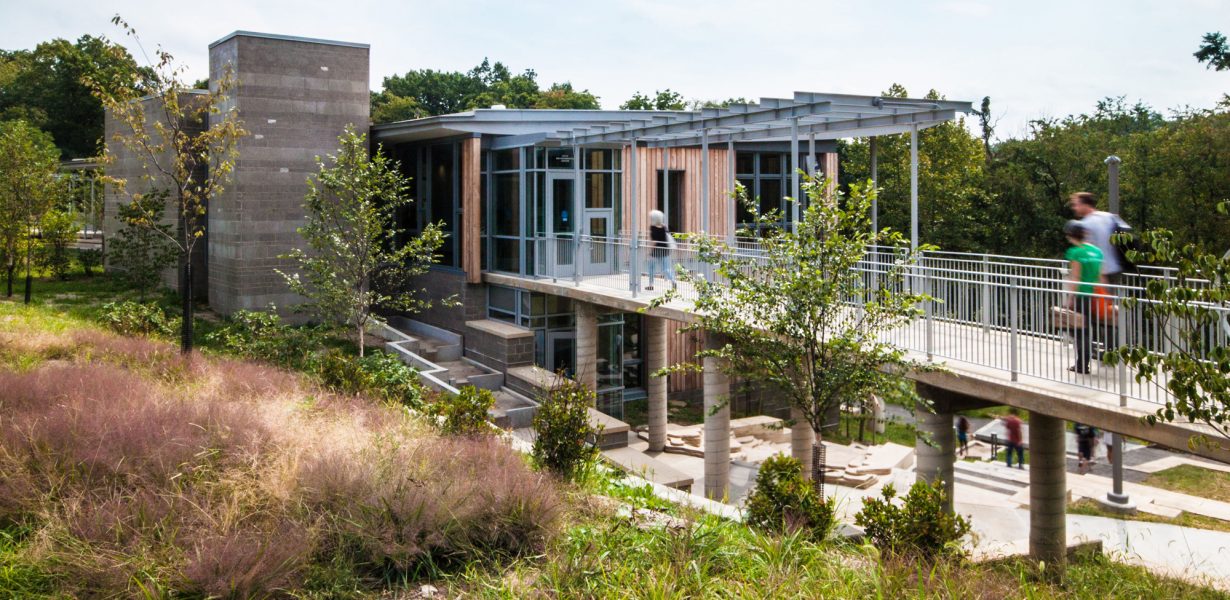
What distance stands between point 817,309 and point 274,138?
16395 millimetres

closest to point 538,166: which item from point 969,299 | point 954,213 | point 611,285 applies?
point 611,285

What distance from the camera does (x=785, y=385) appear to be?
32.9 ft

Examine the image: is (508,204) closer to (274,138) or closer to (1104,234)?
(274,138)

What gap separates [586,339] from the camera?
2017 centimetres

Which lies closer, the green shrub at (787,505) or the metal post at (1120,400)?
the green shrub at (787,505)

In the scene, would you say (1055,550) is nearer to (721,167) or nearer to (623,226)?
(623,226)

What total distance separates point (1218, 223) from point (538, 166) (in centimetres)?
1948

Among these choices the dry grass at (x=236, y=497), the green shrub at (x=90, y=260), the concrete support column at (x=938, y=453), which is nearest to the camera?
the dry grass at (x=236, y=497)

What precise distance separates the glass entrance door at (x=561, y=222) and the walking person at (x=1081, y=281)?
36.2ft

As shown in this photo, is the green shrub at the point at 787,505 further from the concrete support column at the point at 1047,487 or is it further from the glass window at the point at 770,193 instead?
the glass window at the point at 770,193

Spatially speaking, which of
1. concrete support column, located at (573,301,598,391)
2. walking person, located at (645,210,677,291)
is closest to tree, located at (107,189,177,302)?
concrete support column, located at (573,301,598,391)

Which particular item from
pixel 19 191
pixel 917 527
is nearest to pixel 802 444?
pixel 917 527

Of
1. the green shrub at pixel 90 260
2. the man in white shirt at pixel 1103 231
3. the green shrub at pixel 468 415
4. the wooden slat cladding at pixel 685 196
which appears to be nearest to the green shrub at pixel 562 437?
the green shrub at pixel 468 415

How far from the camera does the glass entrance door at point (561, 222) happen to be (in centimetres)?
2044
